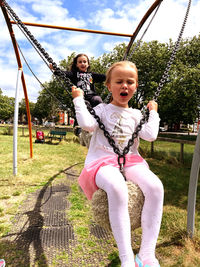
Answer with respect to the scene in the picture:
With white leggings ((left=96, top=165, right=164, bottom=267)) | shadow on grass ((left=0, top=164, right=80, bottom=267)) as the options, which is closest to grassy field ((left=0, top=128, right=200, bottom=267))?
shadow on grass ((left=0, top=164, right=80, bottom=267))

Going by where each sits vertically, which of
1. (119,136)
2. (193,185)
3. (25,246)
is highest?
(119,136)

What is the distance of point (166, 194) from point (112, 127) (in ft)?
10.8

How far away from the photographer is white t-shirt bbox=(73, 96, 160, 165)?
5.18 feet

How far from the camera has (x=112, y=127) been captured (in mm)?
1645

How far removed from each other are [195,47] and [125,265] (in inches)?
684

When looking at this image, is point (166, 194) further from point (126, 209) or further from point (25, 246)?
point (126, 209)

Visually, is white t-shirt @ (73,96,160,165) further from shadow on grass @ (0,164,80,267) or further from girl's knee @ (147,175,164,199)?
shadow on grass @ (0,164,80,267)

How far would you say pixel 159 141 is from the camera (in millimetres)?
8367

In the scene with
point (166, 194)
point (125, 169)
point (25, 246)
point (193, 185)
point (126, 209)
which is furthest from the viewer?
point (166, 194)

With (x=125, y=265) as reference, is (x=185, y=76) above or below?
above

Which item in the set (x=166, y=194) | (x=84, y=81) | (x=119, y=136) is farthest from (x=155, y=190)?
(x=166, y=194)

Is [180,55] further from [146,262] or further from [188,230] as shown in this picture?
[146,262]

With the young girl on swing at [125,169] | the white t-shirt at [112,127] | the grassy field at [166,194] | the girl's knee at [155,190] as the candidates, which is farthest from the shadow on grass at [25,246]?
the girl's knee at [155,190]

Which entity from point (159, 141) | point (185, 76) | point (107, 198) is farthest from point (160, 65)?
point (107, 198)
